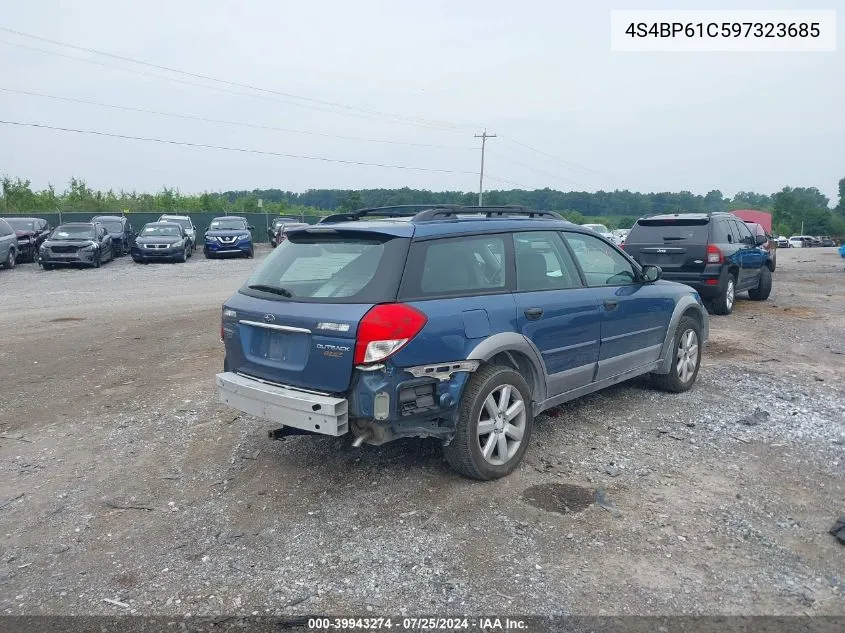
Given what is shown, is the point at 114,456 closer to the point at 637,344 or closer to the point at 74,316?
the point at 637,344

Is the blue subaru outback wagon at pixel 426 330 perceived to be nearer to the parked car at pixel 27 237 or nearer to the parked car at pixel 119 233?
the parked car at pixel 27 237

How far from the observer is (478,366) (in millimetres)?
4270

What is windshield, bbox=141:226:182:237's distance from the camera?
24031 millimetres

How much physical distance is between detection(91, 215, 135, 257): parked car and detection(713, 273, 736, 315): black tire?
21083 mm

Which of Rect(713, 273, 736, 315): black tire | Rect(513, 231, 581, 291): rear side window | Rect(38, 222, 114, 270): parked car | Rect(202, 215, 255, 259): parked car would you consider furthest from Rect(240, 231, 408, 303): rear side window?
Rect(202, 215, 255, 259): parked car

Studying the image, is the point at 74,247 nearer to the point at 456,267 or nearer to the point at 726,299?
the point at 726,299

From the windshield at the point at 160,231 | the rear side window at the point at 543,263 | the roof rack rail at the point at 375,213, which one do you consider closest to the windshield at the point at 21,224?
the windshield at the point at 160,231

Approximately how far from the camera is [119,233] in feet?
→ 84.9

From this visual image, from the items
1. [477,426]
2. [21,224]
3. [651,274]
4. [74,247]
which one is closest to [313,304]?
[477,426]

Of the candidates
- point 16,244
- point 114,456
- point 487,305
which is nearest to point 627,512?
point 487,305

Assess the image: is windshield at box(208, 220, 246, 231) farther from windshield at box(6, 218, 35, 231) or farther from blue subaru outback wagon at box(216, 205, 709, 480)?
blue subaru outback wagon at box(216, 205, 709, 480)

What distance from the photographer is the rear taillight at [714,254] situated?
11223 millimetres

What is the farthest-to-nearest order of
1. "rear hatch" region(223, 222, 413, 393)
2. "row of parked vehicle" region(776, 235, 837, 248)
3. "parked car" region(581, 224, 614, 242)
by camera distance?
"row of parked vehicle" region(776, 235, 837, 248) < "parked car" region(581, 224, 614, 242) < "rear hatch" region(223, 222, 413, 393)

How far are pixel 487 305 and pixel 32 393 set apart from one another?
488 cm
